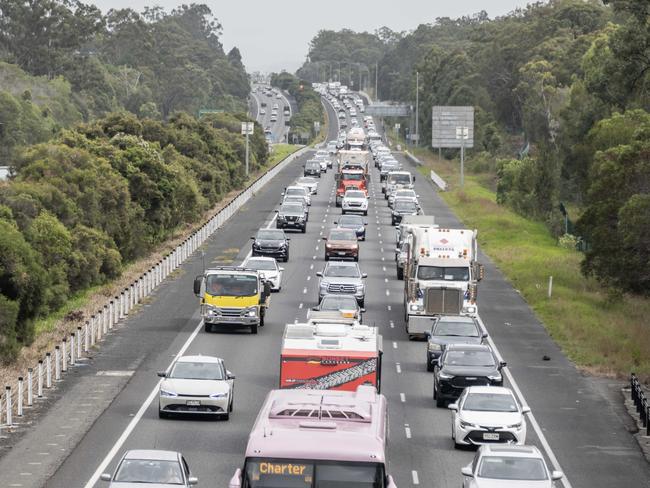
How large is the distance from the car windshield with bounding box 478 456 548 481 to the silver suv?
98.9 ft

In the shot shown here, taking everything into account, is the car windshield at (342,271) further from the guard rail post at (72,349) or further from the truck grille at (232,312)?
the guard rail post at (72,349)

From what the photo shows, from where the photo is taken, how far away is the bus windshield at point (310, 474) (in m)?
18.6

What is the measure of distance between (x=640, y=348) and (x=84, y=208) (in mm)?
29037

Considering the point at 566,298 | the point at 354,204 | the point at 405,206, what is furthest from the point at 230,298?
the point at 354,204

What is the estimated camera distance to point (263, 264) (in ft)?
202

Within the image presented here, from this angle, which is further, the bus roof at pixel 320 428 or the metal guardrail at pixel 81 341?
the metal guardrail at pixel 81 341

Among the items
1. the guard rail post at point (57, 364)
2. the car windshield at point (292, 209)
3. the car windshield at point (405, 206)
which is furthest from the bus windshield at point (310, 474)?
the car windshield at point (405, 206)

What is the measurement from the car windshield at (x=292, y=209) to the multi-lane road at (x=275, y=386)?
17.7 m

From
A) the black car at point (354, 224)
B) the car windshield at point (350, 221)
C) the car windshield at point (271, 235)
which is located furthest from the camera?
the car windshield at point (350, 221)

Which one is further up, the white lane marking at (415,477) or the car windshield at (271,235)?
the white lane marking at (415,477)

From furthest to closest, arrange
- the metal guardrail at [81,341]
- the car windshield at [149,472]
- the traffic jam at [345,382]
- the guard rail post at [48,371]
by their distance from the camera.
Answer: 1. the guard rail post at [48,371]
2. the metal guardrail at [81,341]
3. the car windshield at [149,472]
4. the traffic jam at [345,382]

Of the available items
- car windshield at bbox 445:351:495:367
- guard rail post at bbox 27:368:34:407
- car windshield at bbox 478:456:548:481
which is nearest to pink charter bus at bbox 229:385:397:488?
car windshield at bbox 478:456:548:481

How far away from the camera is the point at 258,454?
61.7ft

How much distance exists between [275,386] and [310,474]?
2165 centimetres
